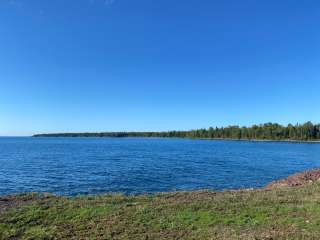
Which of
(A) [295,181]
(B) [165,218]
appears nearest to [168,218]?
(B) [165,218]

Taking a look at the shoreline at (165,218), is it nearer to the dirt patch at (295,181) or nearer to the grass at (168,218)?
the grass at (168,218)

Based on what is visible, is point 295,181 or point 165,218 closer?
point 165,218

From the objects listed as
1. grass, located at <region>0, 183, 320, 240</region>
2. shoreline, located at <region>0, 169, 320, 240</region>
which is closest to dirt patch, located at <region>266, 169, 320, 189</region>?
shoreline, located at <region>0, 169, 320, 240</region>

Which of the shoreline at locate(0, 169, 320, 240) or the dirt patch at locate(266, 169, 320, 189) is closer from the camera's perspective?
the shoreline at locate(0, 169, 320, 240)

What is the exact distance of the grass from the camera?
1162 cm

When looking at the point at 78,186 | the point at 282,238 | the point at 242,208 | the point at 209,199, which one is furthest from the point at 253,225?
the point at 78,186

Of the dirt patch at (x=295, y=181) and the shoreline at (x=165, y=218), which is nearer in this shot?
the shoreline at (x=165, y=218)

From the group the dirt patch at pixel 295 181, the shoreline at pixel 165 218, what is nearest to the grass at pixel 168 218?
the shoreline at pixel 165 218

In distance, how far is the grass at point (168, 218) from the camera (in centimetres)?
1162

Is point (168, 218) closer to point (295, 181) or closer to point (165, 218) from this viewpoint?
point (165, 218)

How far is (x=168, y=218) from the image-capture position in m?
13.6

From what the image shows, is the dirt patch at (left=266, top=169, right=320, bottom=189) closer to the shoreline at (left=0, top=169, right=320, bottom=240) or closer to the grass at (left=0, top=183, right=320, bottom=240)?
the shoreline at (left=0, top=169, right=320, bottom=240)

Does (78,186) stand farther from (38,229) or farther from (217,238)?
(217,238)

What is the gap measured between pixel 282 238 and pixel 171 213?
4.84 metres
